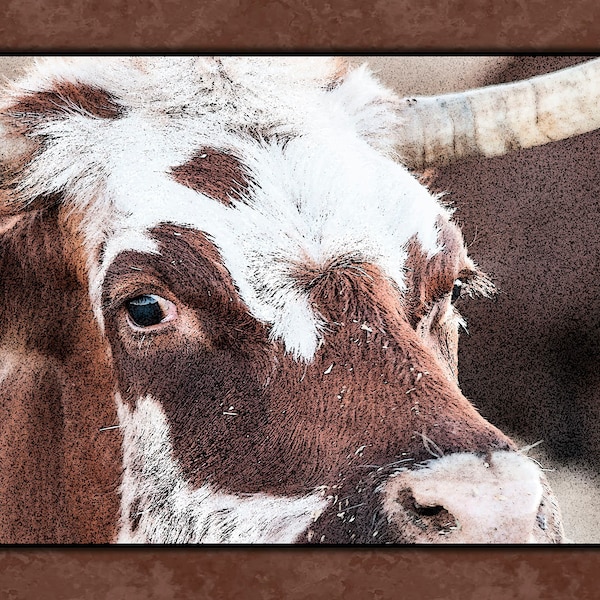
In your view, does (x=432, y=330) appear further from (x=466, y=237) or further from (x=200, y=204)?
(x=200, y=204)

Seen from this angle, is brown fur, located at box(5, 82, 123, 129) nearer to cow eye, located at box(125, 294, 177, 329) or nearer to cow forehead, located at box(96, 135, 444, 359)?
cow forehead, located at box(96, 135, 444, 359)

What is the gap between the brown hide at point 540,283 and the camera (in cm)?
184

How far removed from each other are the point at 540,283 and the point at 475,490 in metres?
0.61

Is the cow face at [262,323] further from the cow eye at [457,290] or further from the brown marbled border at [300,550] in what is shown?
the brown marbled border at [300,550]

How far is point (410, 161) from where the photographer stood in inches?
70.2

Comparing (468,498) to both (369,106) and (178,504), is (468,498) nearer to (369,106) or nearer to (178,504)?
(178,504)

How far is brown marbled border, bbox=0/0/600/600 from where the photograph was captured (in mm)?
1786

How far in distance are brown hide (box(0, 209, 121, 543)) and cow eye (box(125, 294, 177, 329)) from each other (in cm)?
10

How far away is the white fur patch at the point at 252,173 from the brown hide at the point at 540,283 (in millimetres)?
187

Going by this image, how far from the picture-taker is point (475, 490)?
143cm

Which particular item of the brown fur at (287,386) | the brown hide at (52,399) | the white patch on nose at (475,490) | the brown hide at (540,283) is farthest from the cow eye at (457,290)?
the brown hide at (52,399)
